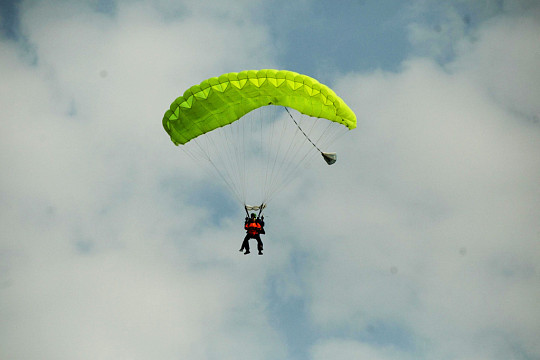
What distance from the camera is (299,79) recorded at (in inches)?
1040

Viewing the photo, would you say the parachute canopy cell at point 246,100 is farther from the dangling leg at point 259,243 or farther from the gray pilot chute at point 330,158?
the dangling leg at point 259,243

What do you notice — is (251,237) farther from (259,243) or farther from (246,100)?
(246,100)

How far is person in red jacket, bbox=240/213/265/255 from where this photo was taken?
1066 inches

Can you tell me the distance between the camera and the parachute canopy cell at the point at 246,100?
26.5 m

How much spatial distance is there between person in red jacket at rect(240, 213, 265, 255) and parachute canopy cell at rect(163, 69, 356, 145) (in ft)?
12.1

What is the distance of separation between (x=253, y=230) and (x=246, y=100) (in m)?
4.55

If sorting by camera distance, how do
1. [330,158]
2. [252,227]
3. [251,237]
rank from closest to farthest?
1. [252,227]
2. [251,237]
3. [330,158]

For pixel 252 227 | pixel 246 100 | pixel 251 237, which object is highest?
pixel 246 100

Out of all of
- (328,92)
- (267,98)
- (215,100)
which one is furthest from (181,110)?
(328,92)

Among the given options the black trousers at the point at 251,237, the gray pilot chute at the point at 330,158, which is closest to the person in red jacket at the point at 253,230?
the black trousers at the point at 251,237

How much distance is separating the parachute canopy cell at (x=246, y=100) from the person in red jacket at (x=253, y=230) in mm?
3688

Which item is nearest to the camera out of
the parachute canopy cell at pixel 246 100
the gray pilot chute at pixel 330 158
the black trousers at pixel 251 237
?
the parachute canopy cell at pixel 246 100

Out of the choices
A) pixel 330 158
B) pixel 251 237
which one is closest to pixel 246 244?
pixel 251 237

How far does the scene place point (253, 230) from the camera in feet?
88.8
